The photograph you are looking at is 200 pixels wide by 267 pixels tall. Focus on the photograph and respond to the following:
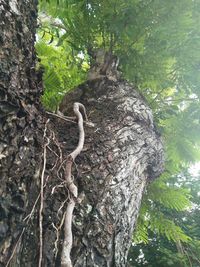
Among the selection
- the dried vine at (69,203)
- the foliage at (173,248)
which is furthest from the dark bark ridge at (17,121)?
the foliage at (173,248)

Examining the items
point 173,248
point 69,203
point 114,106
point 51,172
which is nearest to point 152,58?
point 114,106

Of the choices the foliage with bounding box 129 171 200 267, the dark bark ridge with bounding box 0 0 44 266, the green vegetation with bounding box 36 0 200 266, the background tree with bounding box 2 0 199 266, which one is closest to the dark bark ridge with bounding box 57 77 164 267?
the background tree with bounding box 2 0 199 266

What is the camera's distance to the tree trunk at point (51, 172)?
137 cm

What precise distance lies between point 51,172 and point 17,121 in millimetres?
329

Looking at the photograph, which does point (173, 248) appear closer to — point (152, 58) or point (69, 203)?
point (152, 58)

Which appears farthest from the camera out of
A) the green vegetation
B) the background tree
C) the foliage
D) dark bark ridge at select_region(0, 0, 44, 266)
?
the foliage

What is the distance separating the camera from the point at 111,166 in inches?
81.1

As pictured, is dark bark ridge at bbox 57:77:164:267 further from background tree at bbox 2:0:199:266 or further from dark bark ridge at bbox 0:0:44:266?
dark bark ridge at bbox 0:0:44:266

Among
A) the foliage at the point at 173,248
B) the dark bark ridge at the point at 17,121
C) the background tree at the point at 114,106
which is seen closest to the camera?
the dark bark ridge at the point at 17,121

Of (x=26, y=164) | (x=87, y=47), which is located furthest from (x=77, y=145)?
(x=87, y=47)

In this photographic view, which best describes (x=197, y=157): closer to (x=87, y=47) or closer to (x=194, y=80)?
(x=194, y=80)

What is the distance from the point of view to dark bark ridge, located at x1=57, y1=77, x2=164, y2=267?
1.66 m

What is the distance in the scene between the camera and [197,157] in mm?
3797

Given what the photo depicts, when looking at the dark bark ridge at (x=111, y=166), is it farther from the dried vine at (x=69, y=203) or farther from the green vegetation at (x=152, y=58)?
the green vegetation at (x=152, y=58)
